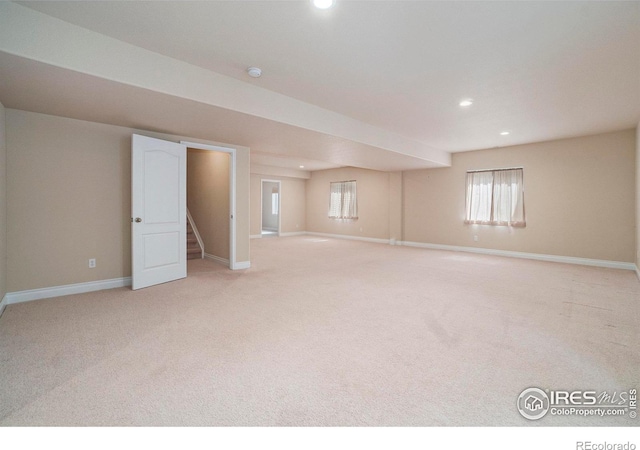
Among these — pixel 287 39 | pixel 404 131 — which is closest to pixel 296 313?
pixel 287 39

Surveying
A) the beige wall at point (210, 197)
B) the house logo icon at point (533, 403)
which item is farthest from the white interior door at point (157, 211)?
the house logo icon at point (533, 403)

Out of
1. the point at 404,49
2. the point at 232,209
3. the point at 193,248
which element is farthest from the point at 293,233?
the point at 404,49

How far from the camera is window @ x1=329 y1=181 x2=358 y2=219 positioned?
411 inches

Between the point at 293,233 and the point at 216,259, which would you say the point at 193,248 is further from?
the point at 293,233

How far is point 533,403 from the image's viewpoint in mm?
1763

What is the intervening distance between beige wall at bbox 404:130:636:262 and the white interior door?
658 cm

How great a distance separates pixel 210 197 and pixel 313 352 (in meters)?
5.17

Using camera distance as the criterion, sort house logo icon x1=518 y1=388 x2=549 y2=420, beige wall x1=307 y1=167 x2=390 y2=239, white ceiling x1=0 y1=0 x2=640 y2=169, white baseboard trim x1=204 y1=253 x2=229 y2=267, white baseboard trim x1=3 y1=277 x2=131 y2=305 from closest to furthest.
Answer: house logo icon x1=518 y1=388 x2=549 y2=420, white ceiling x1=0 y1=0 x2=640 y2=169, white baseboard trim x1=3 y1=277 x2=131 y2=305, white baseboard trim x1=204 y1=253 x2=229 y2=267, beige wall x1=307 y1=167 x2=390 y2=239

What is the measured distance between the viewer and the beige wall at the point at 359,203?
9.67 m

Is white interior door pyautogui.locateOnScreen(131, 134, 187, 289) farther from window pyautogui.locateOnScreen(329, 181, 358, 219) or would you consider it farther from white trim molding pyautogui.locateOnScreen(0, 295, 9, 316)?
window pyautogui.locateOnScreen(329, 181, 358, 219)

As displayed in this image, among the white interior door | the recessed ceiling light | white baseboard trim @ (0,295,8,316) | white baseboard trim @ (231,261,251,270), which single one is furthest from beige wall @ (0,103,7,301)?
the recessed ceiling light

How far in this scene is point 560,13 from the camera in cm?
224

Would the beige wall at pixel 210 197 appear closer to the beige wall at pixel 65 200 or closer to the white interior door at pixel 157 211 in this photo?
the white interior door at pixel 157 211

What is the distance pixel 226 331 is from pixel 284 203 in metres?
8.96
